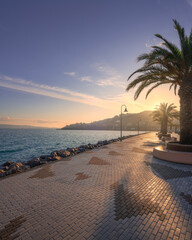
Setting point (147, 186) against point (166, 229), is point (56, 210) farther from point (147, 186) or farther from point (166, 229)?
point (147, 186)

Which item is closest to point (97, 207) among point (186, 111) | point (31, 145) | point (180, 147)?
point (180, 147)

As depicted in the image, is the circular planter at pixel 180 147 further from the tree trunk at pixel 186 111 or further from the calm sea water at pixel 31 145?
the calm sea water at pixel 31 145

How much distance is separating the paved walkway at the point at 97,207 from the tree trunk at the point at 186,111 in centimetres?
417

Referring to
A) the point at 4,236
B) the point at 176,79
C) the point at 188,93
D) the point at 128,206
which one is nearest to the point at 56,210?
the point at 4,236

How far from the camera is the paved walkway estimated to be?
9.02 ft

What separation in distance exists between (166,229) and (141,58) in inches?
387

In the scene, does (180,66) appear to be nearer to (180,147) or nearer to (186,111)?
(186,111)

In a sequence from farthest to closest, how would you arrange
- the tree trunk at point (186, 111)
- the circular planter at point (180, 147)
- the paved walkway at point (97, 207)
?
the tree trunk at point (186, 111)
the circular planter at point (180, 147)
the paved walkway at point (97, 207)

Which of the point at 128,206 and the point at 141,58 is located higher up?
the point at 141,58

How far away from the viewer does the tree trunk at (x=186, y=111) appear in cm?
880

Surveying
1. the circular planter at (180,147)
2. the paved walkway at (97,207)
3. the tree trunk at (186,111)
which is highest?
the tree trunk at (186,111)

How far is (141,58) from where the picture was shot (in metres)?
9.39

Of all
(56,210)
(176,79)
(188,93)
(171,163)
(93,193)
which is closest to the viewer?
(56,210)

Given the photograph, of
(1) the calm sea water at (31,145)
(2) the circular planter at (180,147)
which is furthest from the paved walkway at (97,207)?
(1) the calm sea water at (31,145)
